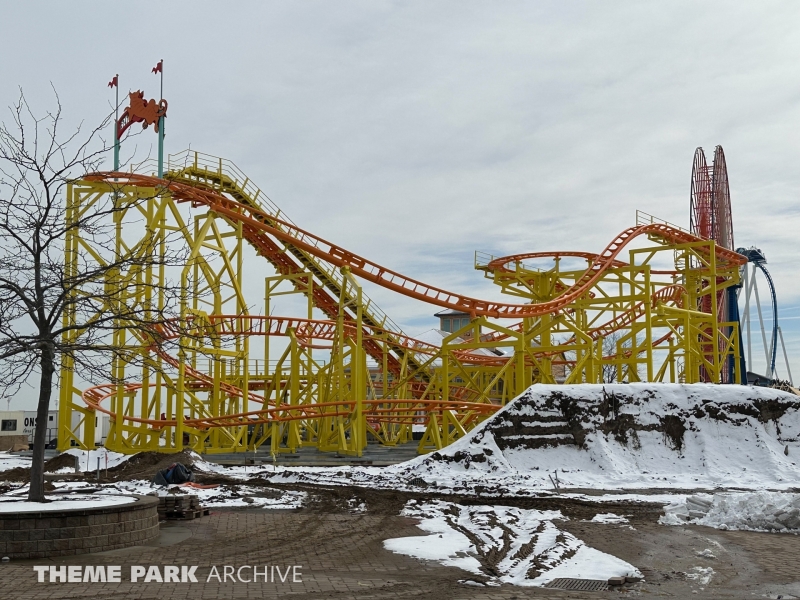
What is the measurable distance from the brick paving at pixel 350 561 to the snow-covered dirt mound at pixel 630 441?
4862 mm

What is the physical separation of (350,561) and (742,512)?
19.2 feet

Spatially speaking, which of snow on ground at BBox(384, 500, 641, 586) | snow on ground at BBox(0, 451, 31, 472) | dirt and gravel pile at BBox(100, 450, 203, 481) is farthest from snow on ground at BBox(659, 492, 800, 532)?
snow on ground at BBox(0, 451, 31, 472)

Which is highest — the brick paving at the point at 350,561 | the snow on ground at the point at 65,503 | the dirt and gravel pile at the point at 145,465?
the dirt and gravel pile at the point at 145,465

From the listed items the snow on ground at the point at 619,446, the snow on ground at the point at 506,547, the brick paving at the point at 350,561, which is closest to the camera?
the brick paving at the point at 350,561

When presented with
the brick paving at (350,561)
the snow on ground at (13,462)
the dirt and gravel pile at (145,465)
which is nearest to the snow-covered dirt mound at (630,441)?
the brick paving at (350,561)

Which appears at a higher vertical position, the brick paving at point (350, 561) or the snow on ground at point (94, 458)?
the snow on ground at point (94, 458)

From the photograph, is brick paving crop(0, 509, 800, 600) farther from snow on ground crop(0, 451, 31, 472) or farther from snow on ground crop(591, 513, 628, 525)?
snow on ground crop(0, 451, 31, 472)

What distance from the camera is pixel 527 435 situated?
58.4ft

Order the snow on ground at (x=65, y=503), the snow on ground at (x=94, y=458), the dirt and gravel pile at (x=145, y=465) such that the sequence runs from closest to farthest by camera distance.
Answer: the snow on ground at (x=65, y=503), the dirt and gravel pile at (x=145, y=465), the snow on ground at (x=94, y=458)

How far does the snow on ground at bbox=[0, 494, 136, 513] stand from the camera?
31.6 feet

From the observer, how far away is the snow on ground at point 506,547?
8289 millimetres

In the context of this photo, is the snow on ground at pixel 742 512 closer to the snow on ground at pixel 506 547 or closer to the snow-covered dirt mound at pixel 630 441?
the snow on ground at pixel 506 547

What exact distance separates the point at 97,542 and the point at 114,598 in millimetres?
2567

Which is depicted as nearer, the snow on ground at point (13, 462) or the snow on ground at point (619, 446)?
the snow on ground at point (619, 446)
